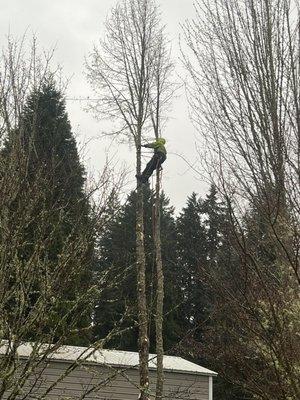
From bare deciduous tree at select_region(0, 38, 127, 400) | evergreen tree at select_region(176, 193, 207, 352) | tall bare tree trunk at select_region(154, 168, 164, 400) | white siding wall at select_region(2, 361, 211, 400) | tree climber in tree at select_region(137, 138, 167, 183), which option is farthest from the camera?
evergreen tree at select_region(176, 193, 207, 352)

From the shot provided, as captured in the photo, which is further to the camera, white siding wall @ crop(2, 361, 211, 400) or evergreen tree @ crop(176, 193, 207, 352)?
evergreen tree @ crop(176, 193, 207, 352)

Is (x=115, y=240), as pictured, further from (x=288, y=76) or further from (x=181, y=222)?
(x=288, y=76)

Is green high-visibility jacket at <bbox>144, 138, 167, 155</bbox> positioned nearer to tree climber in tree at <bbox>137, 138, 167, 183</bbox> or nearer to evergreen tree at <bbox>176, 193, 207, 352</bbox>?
tree climber in tree at <bbox>137, 138, 167, 183</bbox>

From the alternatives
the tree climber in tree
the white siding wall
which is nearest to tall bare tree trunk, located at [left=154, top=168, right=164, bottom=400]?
the tree climber in tree

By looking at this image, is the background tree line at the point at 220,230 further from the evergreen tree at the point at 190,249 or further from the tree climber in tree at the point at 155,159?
the evergreen tree at the point at 190,249

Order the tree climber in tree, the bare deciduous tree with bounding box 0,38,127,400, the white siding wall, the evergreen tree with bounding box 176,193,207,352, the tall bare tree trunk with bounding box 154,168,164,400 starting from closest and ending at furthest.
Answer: the bare deciduous tree with bounding box 0,38,127,400, the white siding wall, the tall bare tree trunk with bounding box 154,168,164,400, the tree climber in tree, the evergreen tree with bounding box 176,193,207,352

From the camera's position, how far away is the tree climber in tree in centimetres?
1096

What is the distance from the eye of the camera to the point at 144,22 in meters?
13.6

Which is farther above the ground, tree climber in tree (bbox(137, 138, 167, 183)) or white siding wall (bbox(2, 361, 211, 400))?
tree climber in tree (bbox(137, 138, 167, 183))

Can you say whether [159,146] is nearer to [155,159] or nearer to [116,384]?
[155,159]

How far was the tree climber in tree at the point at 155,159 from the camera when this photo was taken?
10961mm

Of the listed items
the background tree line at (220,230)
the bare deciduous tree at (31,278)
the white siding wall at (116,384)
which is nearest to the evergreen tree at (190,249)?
the white siding wall at (116,384)

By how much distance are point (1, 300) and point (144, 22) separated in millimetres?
11635

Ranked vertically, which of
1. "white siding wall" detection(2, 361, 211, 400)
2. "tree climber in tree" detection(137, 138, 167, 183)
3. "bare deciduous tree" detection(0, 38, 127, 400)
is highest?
"tree climber in tree" detection(137, 138, 167, 183)
